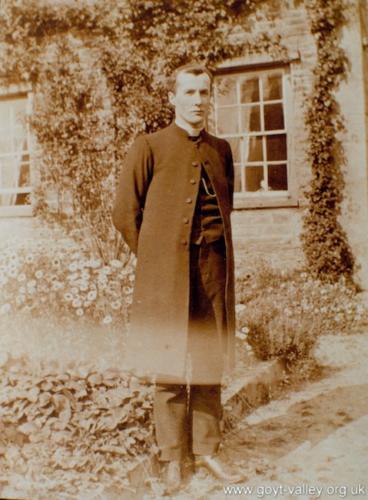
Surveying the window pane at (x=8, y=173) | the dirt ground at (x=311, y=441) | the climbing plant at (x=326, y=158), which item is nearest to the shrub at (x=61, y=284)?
the window pane at (x=8, y=173)

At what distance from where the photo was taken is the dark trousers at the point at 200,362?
74.0 inches

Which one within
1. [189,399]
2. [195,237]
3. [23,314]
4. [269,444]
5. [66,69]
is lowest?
[269,444]

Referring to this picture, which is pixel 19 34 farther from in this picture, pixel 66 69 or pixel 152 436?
pixel 152 436

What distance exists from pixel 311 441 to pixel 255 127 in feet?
6.66

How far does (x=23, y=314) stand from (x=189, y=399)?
115cm

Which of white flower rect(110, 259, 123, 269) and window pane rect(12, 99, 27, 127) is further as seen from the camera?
A: window pane rect(12, 99, 27, 127)

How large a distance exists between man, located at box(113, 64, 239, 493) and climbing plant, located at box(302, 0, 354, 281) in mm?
1052

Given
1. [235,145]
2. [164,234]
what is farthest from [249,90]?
[164,234]

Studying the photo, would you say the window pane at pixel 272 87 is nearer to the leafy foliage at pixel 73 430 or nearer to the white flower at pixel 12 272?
the white flower at pixel 12 272

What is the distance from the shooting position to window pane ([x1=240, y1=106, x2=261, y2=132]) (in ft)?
11.6

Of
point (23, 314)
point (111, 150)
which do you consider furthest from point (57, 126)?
point (23, 314)

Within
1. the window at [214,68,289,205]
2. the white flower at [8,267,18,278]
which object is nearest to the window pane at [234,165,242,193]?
the window at [214,68,289,205]

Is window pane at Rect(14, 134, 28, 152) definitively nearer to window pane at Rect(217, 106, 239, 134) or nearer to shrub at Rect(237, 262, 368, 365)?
window pane at Rect(217, 106, 239, 134)

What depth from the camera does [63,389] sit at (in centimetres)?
209
